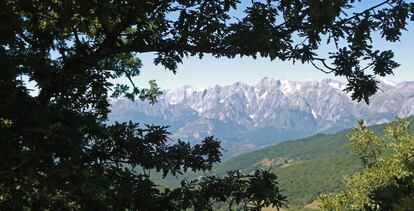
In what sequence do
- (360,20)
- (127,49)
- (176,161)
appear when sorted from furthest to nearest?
(127,49)
(176,161)
(360,20)

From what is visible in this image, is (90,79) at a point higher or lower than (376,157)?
higher

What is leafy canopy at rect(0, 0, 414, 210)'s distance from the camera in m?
7.18

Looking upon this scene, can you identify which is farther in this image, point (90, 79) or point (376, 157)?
point (376, 157)

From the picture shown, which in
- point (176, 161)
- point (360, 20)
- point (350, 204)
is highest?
point (360, 20)

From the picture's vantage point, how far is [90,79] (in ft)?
40.6

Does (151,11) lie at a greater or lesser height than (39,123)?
greater

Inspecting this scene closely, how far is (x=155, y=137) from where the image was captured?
10.7 m

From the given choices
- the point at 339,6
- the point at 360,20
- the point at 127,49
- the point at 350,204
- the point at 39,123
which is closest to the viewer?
the point at 39,123

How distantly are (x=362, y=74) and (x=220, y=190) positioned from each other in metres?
4.42

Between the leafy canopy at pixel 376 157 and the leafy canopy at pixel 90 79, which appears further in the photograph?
the leafy canopy at pixel 376 157

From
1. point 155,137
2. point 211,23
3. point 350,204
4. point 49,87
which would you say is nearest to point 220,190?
point 155,137

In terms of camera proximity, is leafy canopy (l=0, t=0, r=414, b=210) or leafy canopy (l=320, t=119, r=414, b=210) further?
leafy canopy (l=320, t=119, r=414, b=210)

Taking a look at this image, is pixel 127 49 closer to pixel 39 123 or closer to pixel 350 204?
pixel 39 123

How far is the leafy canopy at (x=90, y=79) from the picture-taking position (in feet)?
23.5
